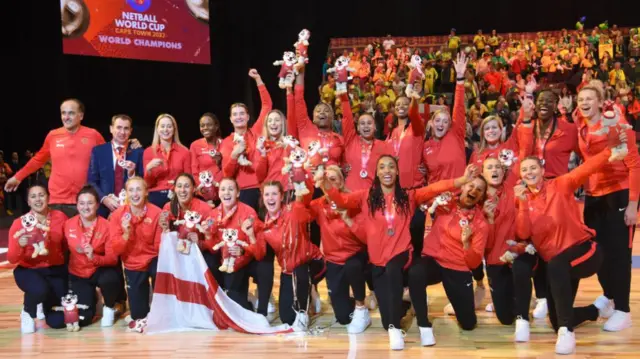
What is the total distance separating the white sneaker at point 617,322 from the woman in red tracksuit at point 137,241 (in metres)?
3.14

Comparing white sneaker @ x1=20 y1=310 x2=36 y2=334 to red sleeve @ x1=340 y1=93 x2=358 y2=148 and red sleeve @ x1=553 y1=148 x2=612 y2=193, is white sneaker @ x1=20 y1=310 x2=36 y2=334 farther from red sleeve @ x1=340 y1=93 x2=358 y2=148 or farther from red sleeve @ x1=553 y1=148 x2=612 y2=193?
red sleeve @ x1=553 y1=148 x2=612 y2=193

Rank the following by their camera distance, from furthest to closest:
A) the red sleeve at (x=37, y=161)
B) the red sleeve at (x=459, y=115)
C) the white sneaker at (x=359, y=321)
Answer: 1. the red sleeve at (x=37, y=161)
2. the red sleeve at (x=459, y=115)
3. the white sneaker at (x=359, y=321)

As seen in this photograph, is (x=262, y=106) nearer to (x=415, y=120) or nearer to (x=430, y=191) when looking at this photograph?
(x=415, y=120)

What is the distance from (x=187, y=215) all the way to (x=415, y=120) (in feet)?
5.93

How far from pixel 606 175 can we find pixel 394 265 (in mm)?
1526

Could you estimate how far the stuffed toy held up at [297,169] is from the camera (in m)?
4.36

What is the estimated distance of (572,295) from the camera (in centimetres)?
420

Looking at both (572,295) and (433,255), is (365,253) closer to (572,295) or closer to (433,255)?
(433,255)

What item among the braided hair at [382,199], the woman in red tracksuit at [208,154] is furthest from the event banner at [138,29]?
the braided hair at [382,199]

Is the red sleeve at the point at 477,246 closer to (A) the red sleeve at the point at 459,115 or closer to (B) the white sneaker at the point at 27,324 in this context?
(A) the red sleeve at the point at 459,115

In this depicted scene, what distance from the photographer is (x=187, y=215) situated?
473 cm

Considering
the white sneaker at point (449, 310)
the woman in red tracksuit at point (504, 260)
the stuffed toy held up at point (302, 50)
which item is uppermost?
the stuffed toy held up at point (302, 50)

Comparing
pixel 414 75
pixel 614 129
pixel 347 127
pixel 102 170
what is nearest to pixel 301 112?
pixel 347 127

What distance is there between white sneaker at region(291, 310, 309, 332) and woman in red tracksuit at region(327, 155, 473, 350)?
0.57 metres
